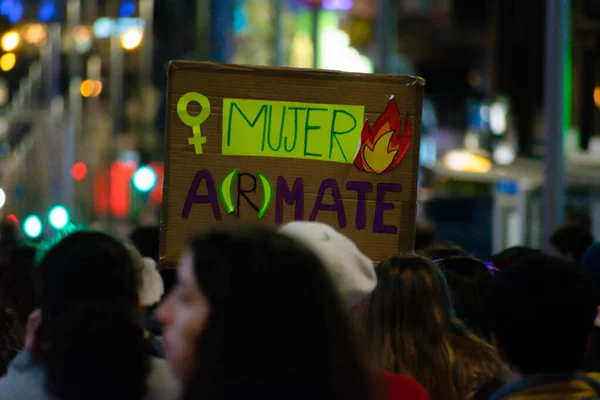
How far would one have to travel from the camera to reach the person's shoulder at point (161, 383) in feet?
10.3

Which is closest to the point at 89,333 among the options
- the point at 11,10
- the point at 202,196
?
the point at 202,196

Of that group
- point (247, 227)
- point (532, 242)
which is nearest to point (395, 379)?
point (247, 227)

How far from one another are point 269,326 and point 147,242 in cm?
497

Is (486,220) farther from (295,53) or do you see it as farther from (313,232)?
(313,232)

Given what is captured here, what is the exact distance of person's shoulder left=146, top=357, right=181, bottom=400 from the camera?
3.14 meters

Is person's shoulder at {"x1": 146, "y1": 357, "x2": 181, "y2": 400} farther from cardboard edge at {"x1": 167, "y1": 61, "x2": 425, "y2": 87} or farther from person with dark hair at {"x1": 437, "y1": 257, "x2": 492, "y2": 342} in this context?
person with dark hair at {"x1": 437, "y1": 257, "x2": 492, "y2": 342}

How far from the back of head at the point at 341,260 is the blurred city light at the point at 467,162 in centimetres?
2177

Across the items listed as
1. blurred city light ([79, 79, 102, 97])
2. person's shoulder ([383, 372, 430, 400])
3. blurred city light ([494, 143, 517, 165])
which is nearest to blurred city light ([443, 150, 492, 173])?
blurred city light ([494, 143, 517, 165])

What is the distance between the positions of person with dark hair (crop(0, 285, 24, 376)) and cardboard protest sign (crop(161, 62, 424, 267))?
0.69 meters

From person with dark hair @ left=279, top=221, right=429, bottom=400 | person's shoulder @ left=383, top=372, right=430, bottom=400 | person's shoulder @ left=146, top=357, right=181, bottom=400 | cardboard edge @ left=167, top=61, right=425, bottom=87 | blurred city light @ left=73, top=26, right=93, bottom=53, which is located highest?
blurred city light @ left=73, top=26, right=93, bottom=53

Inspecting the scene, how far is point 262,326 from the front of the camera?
249cm

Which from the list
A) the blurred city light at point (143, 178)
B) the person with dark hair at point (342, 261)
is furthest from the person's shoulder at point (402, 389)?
the blurred city light at point (143, 178)

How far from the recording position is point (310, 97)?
4918 millimetres

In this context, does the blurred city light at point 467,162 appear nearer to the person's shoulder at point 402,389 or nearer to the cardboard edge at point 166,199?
the cardboard edge at point 166,199
